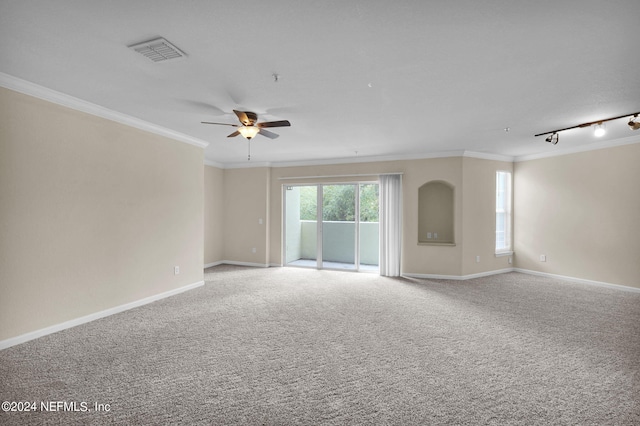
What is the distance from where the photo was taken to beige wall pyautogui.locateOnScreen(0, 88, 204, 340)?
9.61 ft

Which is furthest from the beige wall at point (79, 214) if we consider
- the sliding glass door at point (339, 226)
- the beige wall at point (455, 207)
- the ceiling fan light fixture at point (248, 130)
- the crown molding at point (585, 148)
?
the crown molding at point (585, 148)

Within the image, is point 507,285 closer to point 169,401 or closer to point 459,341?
point 459,341

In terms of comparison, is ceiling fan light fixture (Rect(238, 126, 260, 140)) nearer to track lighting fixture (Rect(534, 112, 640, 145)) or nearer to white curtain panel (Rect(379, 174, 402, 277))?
white curtain panel (Rect(379, 174, 402, 277))

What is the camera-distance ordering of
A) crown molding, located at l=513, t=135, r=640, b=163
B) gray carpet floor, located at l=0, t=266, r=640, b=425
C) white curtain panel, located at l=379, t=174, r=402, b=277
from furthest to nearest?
white curtain panel, located at l=379, t=174, r=402, b=277 → crown molding, located at l=513, t=135, r=640, b=163 → gray carpet floor, located at l=0, t=266, r=640, b=425

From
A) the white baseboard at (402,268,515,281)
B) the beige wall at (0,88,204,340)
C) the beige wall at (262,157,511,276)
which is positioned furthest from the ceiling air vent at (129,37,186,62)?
the white baseboard at (402,268,515,281)

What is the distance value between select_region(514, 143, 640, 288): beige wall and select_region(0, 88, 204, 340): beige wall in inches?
274

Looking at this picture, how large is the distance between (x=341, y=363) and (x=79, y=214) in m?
3.33

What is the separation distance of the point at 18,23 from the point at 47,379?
261cm

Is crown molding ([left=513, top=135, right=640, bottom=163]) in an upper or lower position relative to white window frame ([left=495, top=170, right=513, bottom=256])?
upper

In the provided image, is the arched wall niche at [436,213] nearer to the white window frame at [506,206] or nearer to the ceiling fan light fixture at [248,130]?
the white window frame at [506,206]

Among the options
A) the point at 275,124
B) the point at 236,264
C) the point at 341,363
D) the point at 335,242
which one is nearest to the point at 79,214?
the point at 275,124

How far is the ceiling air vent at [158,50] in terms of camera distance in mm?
2188

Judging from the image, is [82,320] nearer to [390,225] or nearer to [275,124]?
[275,124]

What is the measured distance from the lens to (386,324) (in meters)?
3.64
